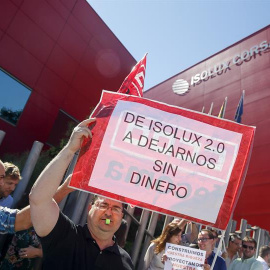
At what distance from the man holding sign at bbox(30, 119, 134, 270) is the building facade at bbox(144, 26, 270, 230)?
10.0m

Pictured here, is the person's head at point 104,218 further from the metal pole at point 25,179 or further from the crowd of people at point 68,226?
the metal pole at point 25,179

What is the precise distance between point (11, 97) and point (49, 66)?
2364mm

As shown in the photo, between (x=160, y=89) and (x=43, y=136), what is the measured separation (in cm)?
1136

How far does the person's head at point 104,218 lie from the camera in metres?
1.86

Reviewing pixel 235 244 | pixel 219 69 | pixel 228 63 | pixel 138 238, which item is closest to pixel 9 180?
pixel 138 238

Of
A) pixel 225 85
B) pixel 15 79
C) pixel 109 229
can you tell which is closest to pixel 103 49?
pixel 15 79

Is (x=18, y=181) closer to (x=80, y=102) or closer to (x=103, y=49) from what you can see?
(x=80, y=102)

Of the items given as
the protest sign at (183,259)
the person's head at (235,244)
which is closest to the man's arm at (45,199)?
the protest sign at (183,259)

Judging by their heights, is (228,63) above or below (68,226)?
above

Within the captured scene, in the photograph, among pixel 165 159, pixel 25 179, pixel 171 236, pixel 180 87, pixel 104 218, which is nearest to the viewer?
pixel 104 218

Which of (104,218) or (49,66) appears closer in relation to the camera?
(104,218)

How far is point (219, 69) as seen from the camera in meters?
17.1

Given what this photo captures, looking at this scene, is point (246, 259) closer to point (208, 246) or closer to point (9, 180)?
point (208, 246)

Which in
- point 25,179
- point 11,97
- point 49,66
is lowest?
point 25,179
